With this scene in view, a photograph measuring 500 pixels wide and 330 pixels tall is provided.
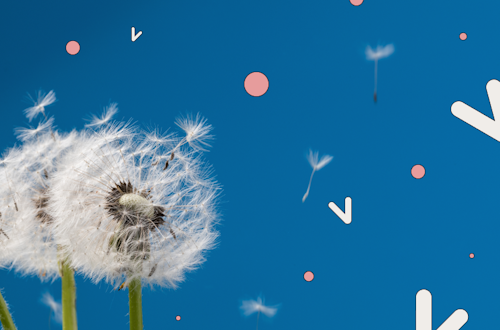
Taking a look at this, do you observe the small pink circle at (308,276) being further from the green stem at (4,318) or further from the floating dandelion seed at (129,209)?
the green stem at (4,318)

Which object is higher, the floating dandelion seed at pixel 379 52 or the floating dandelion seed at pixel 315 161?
the floating dandelion seed at pixel 379 52

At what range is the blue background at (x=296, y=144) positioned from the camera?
2.70 ft

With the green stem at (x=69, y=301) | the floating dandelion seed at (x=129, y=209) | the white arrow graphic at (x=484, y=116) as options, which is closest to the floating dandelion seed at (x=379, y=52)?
the white arrow graphic at (x=484, y=116)

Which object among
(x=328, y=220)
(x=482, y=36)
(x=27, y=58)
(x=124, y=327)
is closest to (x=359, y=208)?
(x=328, y=220)

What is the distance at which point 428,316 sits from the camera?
32.3 inches

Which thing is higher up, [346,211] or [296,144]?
[296,144]

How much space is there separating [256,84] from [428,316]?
1.96 feet

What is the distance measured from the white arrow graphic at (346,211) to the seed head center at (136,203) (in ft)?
1.53

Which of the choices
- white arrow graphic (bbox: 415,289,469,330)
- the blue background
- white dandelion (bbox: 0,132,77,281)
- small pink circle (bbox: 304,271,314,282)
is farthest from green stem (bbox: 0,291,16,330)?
white arrow graphic (bbox: 415,289,469,330)

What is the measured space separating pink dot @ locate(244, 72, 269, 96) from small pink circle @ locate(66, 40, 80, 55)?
1.20 feet

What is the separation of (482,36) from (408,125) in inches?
9.2

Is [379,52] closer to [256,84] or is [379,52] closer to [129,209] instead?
[256,84]

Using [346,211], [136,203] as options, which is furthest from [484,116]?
[136,203]

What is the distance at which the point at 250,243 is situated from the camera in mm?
840
